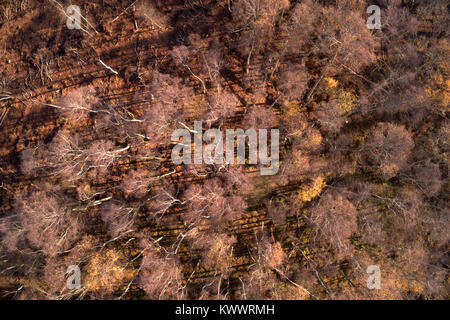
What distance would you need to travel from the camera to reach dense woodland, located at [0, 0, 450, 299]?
19406mm

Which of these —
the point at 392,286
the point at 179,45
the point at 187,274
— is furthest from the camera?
the point at 179,45

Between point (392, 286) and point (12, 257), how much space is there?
3089 centimetres

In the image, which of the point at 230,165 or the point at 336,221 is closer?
the point at 336,221

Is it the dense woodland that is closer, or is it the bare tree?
the bare tree

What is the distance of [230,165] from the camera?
20.3 metres

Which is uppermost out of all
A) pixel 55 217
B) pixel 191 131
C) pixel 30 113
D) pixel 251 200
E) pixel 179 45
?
pixel 179 45

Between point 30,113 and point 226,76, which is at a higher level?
point 226,76

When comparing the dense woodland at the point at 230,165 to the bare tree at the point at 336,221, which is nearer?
the bare tree at the point at 336,221

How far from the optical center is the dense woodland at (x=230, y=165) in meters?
19.4

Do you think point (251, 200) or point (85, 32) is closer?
point (251, 200)

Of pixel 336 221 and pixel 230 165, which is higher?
pixel 230 165

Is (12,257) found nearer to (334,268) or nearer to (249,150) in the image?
(249,150)

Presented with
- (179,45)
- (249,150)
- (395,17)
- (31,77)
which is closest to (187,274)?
(249,150)

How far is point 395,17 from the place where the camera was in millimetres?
20078
